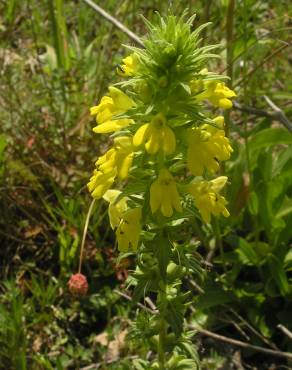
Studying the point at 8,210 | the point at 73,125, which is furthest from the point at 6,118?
the point at 8,210

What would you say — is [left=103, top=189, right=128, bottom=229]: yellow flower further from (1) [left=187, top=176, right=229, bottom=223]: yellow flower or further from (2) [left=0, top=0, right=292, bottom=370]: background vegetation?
(2) [left=0, top=0, right=292, bottom=370]: background vegetation

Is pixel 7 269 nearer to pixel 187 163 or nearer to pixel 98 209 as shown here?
pixel 98 209

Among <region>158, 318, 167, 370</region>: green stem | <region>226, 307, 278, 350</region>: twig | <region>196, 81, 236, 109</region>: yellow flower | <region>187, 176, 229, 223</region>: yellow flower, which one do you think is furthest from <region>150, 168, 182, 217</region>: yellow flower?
<region>226, 307, 278, 350</region>: twig

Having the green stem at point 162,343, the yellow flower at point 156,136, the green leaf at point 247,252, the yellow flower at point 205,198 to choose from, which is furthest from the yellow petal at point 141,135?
the green leaf at point 247,252

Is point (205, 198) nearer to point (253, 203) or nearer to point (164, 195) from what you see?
point (164, 195)

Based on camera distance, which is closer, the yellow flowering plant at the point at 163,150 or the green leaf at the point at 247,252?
the yellow flowering plant at the point at 163,150

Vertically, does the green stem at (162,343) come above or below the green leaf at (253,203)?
below

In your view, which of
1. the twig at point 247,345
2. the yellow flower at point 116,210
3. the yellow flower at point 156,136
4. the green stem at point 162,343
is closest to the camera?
the yellow flower at point 156,136

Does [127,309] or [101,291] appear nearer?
[127,309]

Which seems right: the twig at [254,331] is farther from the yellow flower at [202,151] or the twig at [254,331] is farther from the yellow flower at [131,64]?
the yellow flower at [131,64]
